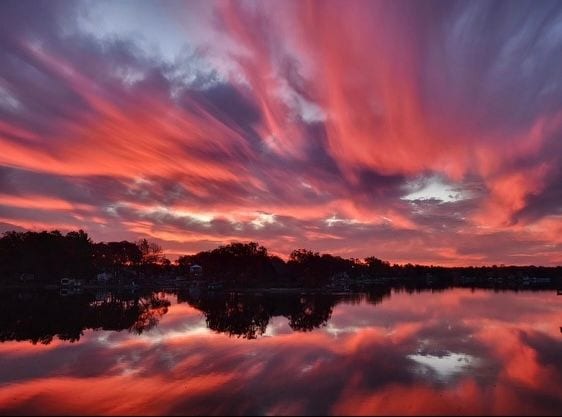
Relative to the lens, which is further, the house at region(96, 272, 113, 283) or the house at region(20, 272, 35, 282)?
the house at region(96, 272, 113, 283)

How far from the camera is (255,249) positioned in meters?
173

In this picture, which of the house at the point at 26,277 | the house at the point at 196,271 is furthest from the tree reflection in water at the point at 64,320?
the house at the point at 196,271

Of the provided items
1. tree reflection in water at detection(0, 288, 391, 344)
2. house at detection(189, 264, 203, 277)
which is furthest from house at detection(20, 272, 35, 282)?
tree reflection in water at detection(0, 288, 391, 344)

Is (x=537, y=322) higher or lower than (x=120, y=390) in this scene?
higher

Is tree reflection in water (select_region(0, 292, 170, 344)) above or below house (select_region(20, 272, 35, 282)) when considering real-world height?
below

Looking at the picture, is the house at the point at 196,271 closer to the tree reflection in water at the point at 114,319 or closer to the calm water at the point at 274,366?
the tree reflection in water at the point at 114,319

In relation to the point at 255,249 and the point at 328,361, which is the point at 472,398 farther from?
the point at 255,249

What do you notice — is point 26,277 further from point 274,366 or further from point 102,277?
point 274,366

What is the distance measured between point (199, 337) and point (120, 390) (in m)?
20.2

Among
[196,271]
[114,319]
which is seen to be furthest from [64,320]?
[196,271]

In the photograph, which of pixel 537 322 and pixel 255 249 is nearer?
pixel 537 322

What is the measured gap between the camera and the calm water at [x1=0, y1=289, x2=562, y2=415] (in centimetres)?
2250

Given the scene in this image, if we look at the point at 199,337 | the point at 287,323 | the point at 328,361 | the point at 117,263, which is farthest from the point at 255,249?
the point at 328,361

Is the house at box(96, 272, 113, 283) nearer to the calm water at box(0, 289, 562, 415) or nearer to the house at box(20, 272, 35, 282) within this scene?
→ the house at box(20, 272, 35, 282)
